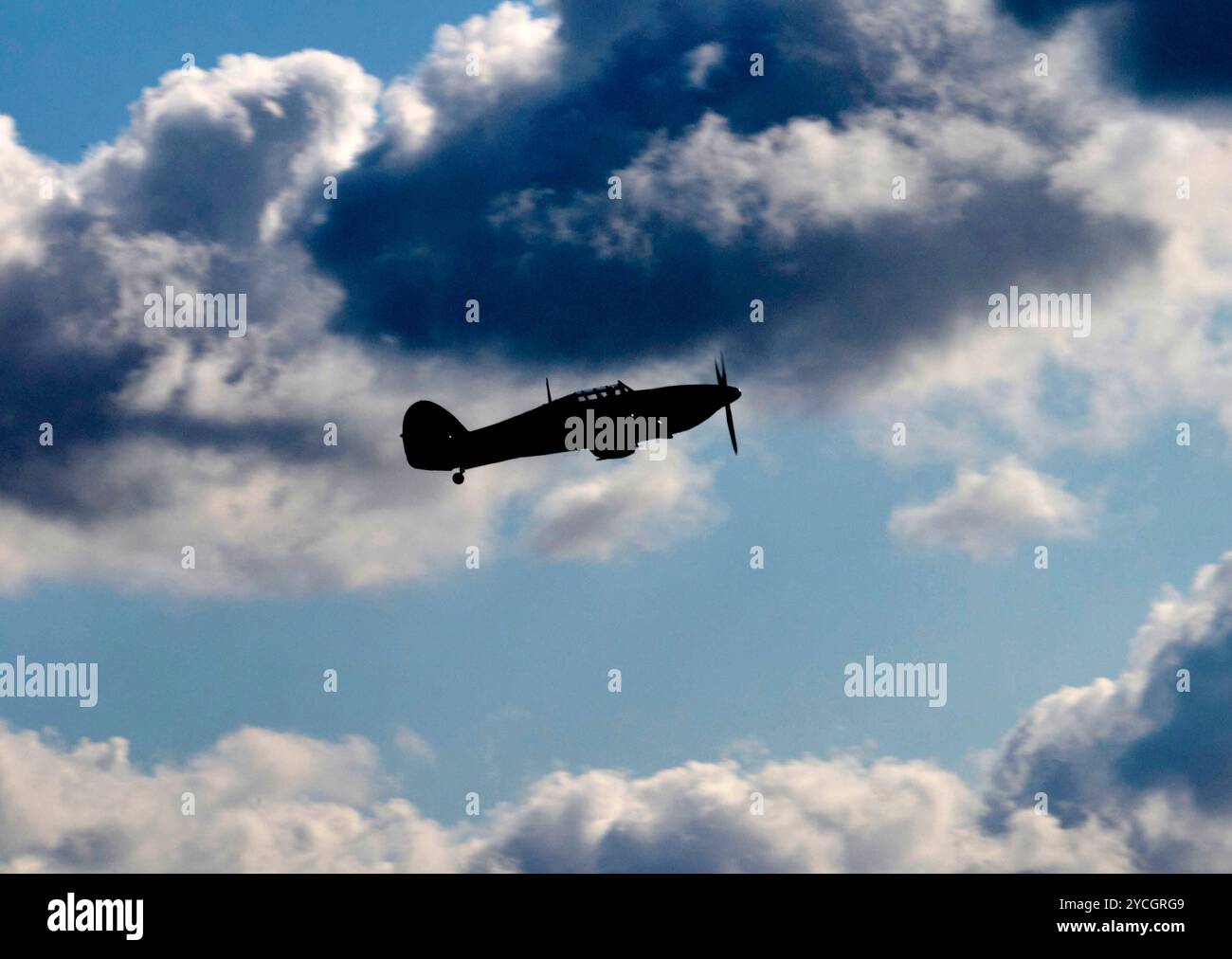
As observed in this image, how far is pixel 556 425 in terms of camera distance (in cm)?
7912

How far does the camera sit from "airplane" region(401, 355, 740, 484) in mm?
77938

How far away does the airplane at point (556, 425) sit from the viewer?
77938 mm

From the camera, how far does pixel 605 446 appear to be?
75.9 metres
